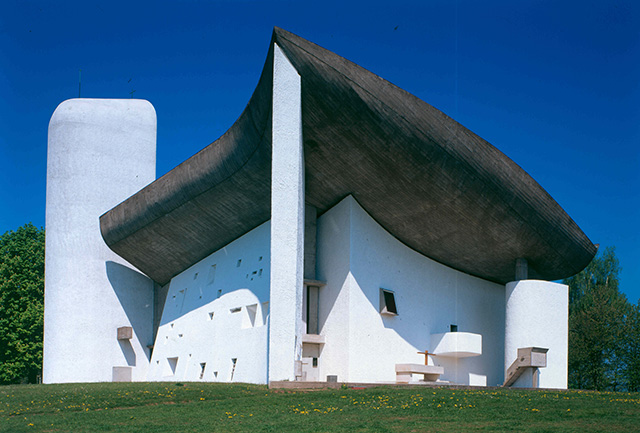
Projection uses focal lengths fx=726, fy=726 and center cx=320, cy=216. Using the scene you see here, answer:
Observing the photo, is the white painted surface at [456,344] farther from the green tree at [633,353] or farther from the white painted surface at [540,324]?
the green tree at [633,353]

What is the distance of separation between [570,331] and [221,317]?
19650 mm

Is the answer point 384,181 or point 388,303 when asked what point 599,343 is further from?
point 384,181

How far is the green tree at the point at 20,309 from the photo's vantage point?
3403 cm

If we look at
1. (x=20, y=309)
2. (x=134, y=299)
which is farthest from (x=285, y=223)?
(x=20, y=309)

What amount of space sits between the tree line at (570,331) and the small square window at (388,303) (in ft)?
54.6

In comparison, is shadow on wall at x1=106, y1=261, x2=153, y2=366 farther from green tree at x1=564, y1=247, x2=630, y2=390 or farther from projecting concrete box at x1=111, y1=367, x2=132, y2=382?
green tree at x1=564, y1=247, x2=630, y2=390

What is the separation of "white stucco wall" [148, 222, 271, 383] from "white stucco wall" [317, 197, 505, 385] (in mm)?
2064

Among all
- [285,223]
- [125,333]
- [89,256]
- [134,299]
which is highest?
[285,223]

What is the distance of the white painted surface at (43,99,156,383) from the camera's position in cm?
3016

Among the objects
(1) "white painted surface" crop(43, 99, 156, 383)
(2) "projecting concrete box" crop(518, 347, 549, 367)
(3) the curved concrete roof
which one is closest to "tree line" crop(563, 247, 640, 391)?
(3) the curved concrete roof

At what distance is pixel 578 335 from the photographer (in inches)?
1405

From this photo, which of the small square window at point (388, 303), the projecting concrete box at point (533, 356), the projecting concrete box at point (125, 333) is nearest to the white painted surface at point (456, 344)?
the projecting concrete box at point (533, 356)

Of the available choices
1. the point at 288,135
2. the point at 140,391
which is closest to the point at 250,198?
the point at 288,135

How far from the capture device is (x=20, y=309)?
114ft
